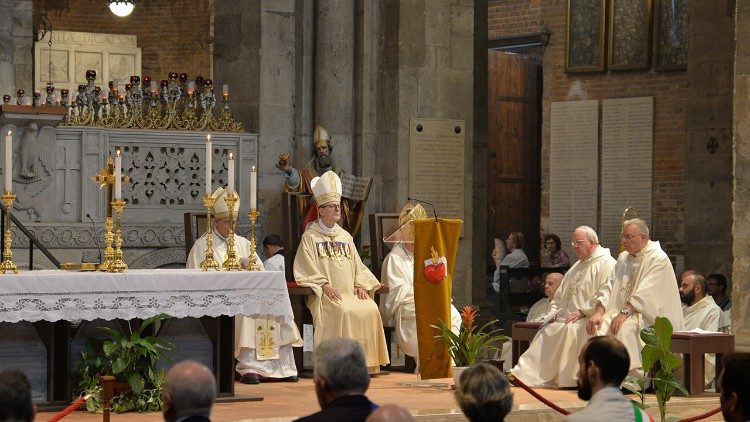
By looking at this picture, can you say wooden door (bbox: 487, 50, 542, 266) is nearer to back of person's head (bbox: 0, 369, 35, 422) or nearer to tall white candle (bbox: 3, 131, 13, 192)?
tall white candle (bbox: 3, 131, 13, 192)

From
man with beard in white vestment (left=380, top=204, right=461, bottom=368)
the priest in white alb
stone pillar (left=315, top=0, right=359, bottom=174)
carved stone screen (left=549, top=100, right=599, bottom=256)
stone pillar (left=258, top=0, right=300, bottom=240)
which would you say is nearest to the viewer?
man with beard in white vestment (left=380, top=204, right=461, bottom=368)

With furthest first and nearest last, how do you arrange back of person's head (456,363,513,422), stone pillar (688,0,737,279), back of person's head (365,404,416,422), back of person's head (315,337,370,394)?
stone pillar (688,0,737,279), back of person's head (315,337,370,394), back of person's head (456,363,513,422), back of person's head (365,404,416,422)

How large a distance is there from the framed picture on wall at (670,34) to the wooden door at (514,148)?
8.60 feet

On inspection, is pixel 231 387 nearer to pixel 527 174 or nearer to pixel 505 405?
pixel 505 405

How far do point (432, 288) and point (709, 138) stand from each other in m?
6.99

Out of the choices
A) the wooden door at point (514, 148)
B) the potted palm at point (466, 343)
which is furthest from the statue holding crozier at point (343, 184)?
the wooden door at point (514, 148)

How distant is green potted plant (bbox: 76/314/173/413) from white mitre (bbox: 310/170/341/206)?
2.29m

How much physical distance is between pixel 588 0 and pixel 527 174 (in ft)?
9.84

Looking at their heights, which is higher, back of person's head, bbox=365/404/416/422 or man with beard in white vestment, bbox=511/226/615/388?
back of person's head, bbox=365/404/416/422

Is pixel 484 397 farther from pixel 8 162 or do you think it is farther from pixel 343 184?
pixel 343 184

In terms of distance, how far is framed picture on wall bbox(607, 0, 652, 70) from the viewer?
736 inches

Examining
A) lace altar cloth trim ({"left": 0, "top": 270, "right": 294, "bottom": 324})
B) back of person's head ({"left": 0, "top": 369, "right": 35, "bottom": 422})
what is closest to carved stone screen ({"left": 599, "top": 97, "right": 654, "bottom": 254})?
lace altar cloth trim ({"left": 0, "top": 270, "right": 294, "bottom": 324})

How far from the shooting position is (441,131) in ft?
47.0

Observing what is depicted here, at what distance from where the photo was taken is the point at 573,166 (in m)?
19.5
